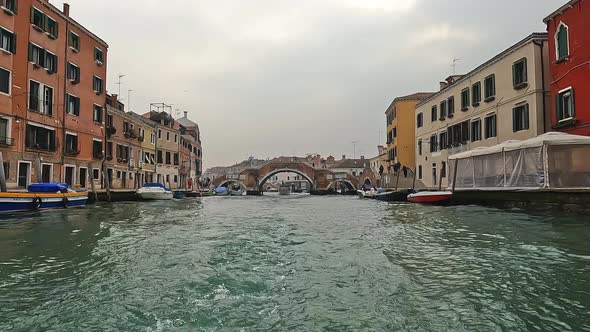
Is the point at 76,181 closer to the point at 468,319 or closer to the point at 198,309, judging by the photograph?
the point at 198,309

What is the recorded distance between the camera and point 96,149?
2431 cm

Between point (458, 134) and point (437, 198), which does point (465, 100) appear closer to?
point (458, 134)

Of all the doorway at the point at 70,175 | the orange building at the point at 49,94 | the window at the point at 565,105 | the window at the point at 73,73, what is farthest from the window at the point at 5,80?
the window at the point at 565,105

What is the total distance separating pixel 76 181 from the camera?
71.2 feet

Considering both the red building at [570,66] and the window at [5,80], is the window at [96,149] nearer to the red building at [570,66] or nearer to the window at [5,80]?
the window at [5,80]

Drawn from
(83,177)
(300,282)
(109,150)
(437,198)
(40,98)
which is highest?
(40,98)

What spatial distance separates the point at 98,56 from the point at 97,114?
11.6ft

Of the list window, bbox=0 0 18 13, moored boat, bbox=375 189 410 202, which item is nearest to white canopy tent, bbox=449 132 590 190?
moored boat, bbox=375 189 410 202

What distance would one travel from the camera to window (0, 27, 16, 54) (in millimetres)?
16562

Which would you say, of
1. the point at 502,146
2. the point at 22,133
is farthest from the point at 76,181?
the point at 502,146

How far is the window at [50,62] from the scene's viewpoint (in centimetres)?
1938

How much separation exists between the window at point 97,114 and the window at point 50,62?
4.35 m

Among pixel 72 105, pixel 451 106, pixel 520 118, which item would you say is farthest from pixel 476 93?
pixel 72 105

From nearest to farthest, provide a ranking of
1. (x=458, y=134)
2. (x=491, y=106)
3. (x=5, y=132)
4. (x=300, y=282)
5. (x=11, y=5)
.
Result: (x=300, y=282), (x=5, y=132), (x=11, y=5), (x=491, y=106), (x=458, y=134)
